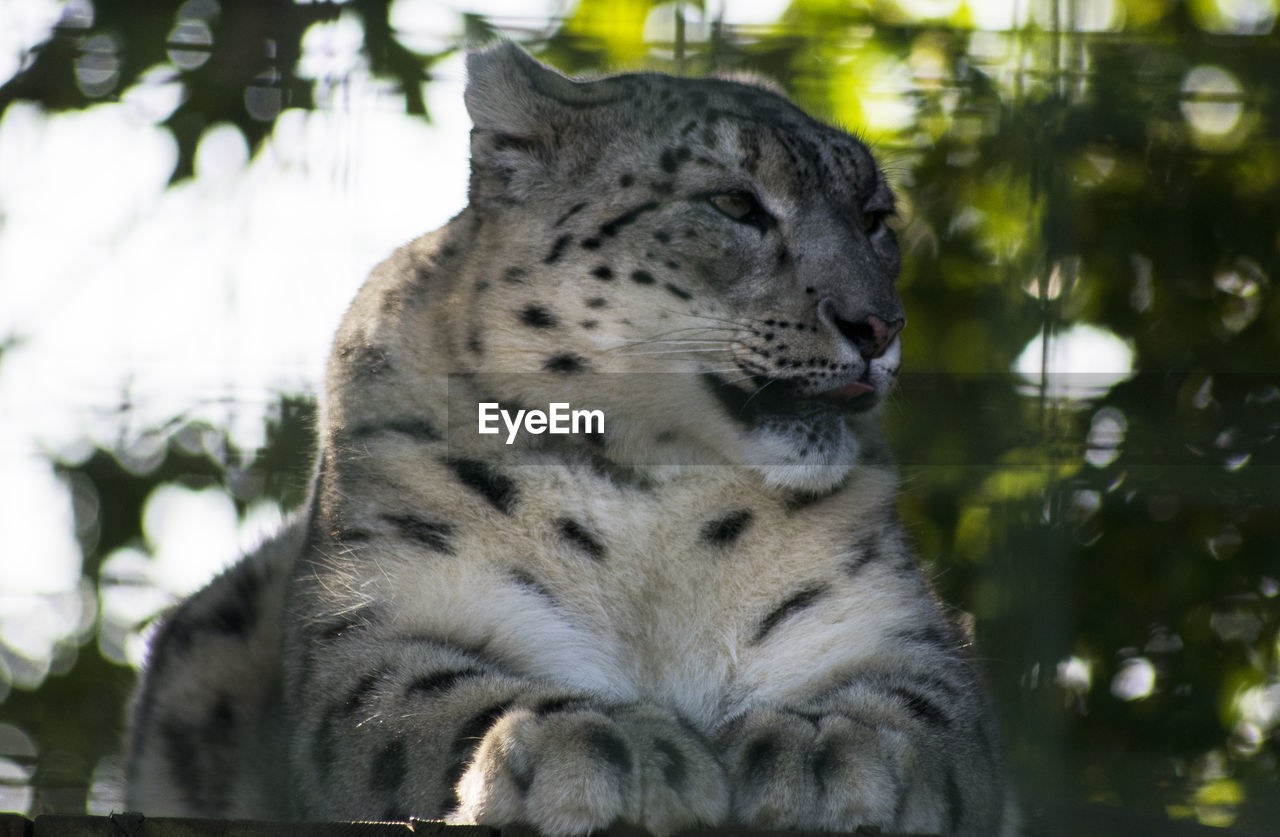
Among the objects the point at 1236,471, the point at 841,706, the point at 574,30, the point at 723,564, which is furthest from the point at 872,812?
the point at 574,30

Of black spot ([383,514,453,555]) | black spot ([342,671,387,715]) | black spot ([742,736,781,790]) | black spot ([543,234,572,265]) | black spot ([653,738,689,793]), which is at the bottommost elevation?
black spot ([342,671,387,715])

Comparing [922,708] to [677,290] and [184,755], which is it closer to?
[677,290]

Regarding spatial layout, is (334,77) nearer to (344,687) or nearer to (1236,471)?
(344,687)

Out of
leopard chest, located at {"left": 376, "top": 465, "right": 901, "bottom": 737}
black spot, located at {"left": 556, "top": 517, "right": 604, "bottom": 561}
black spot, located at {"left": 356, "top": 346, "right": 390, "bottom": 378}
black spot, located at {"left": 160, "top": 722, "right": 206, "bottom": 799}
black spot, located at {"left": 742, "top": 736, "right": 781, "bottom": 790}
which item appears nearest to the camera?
black spot, located at {"left": 742, "top": 736, "right": 781, "bottom": 790}

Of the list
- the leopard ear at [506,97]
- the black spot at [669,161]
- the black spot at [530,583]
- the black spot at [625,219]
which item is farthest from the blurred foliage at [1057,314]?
the black spot at [530,583]

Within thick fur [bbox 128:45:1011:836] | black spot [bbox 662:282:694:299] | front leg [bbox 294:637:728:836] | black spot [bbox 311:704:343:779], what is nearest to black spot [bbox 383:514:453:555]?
thick fur [bbox 128:45:1011:836]

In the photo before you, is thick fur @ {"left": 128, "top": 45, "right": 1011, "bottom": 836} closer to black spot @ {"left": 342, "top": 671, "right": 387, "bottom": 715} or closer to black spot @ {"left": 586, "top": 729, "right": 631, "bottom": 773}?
black spot @ {"left": 342, "top": 671, "right": 387, "bottom": 715}

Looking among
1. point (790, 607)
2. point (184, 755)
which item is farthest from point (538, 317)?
point (184, 755)

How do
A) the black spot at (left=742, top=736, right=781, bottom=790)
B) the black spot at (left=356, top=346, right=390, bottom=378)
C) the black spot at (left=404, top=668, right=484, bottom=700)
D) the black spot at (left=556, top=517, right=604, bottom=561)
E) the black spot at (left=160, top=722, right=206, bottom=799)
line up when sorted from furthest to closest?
the black spot at (left=160, top=722, right=206, bottom=799)
the black spot at (left=356, top=346, right=390, bottom=378)
the black spot at (left=556, top=517, right=604, bottom=561)
the black spot at (left=404, top=668, right=484, bottom=700)
the black spot at (left=742, top=736, right=781, bottom=790)
